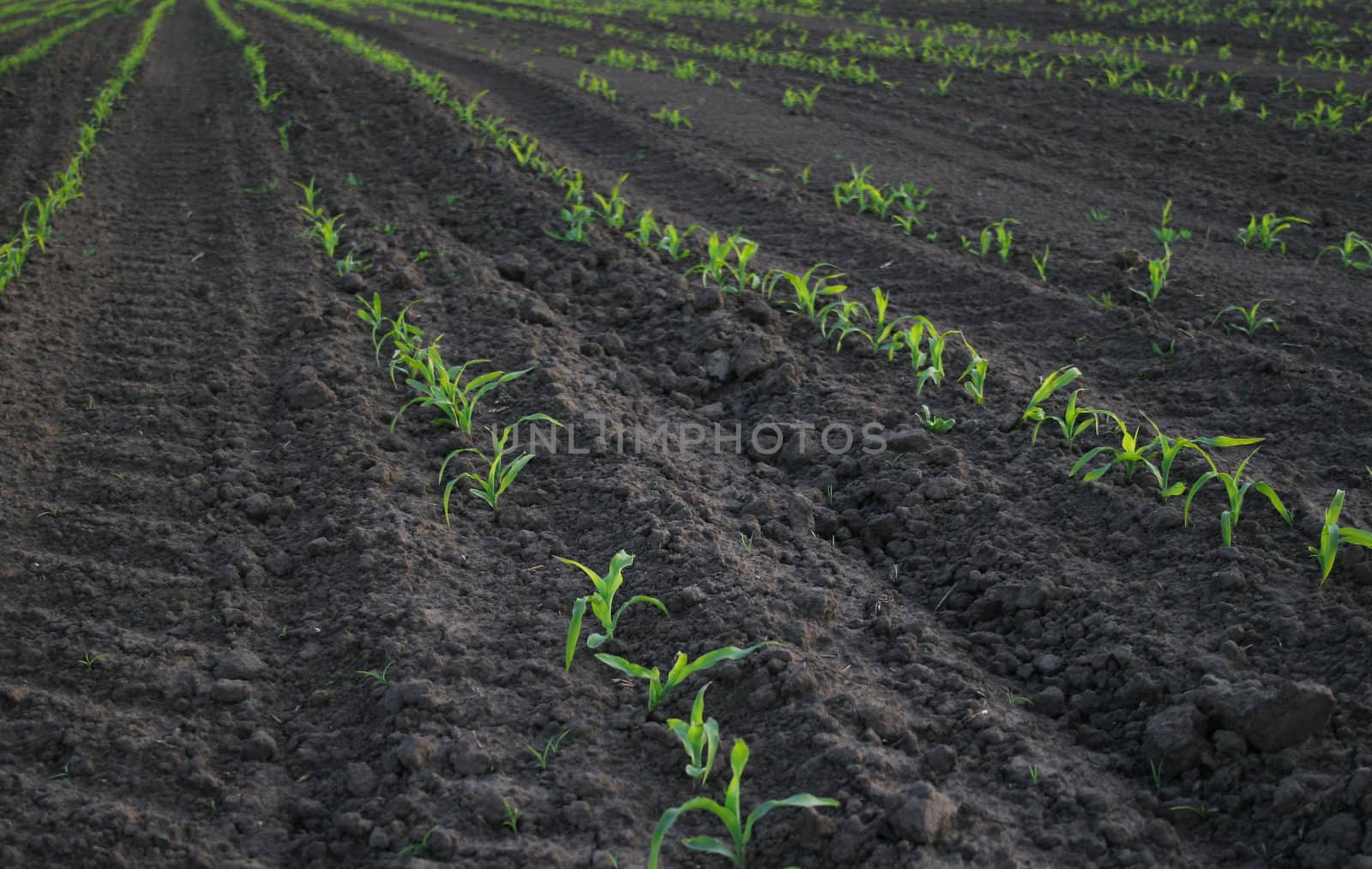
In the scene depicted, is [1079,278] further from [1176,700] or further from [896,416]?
[1176,700]

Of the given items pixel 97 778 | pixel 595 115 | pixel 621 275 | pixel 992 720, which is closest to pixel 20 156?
pixel 595 115

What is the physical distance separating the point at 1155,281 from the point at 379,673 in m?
3.67

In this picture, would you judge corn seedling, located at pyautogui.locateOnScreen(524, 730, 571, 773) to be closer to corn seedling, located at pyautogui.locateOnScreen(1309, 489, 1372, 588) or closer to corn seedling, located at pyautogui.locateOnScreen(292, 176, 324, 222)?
corn seedling, located at pyautogui.locateOnScreen(1309, 489, 1372, 588)

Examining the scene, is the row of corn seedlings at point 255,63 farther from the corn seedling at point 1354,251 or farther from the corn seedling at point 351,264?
the corn seedling at point 1354,251

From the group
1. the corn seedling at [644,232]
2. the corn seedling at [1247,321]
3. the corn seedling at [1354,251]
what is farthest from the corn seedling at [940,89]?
the corn seedling at [1247,321]

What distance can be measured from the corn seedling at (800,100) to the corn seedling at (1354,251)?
4.39 metres

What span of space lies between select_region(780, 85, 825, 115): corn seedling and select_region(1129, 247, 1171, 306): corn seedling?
175 inches

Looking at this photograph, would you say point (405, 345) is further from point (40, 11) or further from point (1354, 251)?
point (40, 11)

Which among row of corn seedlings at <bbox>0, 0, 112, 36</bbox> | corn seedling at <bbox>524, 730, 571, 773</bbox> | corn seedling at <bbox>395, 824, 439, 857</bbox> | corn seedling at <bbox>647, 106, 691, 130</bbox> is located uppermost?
row of corn seedlings at <bbox>0, 0, 112, 36</bbox>

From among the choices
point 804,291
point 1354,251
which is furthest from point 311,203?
point 1354,251

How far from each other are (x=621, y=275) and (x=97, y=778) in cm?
315

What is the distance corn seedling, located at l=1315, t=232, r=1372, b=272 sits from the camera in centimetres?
467

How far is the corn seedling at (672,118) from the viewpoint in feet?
25.2

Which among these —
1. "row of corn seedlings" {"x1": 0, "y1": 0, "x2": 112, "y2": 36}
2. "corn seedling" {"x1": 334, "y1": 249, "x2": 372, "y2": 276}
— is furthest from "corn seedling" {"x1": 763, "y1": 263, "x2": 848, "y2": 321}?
"row of corn seedlings" {"x1": 0, "y1": 0, "x2": 112, "y2": 36}
